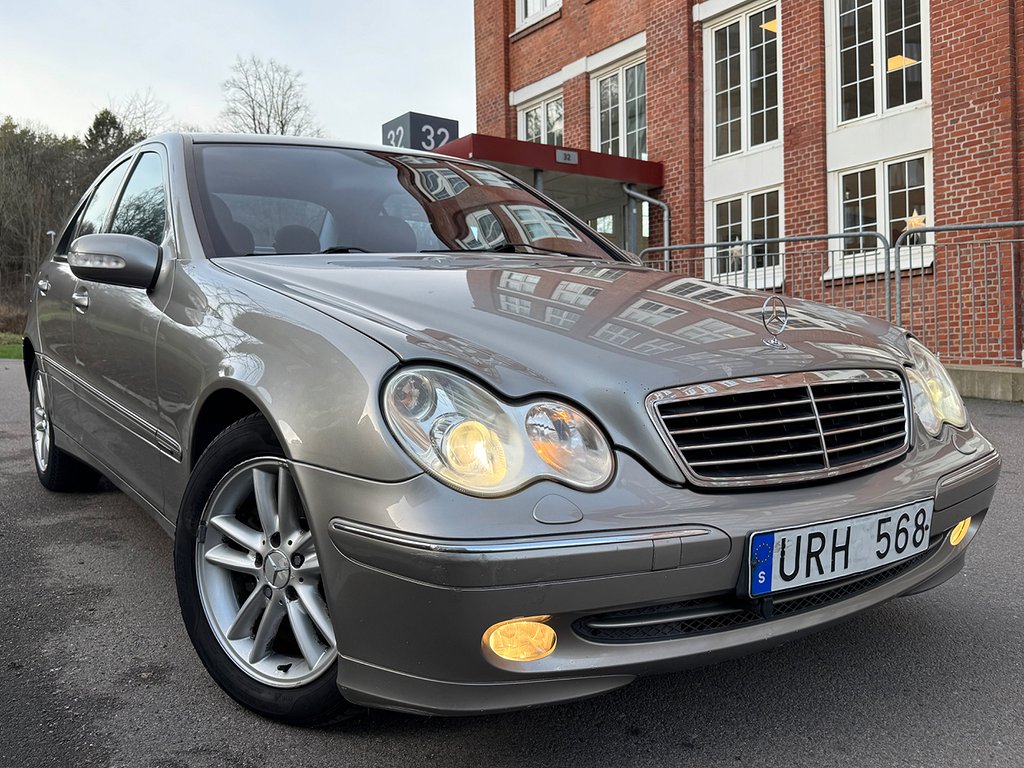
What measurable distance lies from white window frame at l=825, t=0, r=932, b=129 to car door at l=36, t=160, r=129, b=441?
9502 mm

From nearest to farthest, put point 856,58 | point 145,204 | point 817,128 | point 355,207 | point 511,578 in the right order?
point 511,578
point 355,207
point 145,204
point 856,58
point 817,128

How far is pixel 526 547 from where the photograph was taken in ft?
5.00

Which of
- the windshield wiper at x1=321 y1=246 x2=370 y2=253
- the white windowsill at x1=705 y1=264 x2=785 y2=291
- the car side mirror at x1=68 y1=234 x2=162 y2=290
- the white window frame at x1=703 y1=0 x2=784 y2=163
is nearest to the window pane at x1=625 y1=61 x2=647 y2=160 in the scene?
the white window frame at x1=703 y1=0 x2=784 y2=163

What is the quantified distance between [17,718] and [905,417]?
88.1 inches

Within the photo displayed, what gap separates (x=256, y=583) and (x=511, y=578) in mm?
879

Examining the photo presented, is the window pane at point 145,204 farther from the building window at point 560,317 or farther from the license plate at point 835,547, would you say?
the license plate at point 835,547

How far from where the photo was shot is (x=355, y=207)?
2994mm

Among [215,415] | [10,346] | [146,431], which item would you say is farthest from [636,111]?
[10,346]

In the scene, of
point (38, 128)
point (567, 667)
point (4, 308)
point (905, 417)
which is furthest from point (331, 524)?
point (38, 128)

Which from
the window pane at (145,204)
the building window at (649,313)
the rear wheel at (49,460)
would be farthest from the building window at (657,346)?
the rear wheel at (49,460)

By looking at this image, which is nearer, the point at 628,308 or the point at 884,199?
the point at 628,308

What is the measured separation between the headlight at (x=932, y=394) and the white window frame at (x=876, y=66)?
29.9ft

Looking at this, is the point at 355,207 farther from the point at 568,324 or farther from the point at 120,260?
the point at 568,324

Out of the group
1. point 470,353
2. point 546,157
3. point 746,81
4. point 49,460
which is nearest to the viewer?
point 470,353
